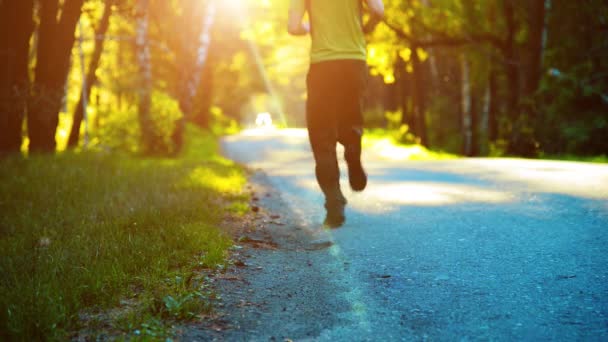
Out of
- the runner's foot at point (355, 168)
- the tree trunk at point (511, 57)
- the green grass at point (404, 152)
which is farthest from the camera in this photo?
the tree trunk at point (511, 57)

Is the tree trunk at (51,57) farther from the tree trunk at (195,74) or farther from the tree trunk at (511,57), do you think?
the tree trunk at (511,57)

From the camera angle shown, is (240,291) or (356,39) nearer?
(240,291)

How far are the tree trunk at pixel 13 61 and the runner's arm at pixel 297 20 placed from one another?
5.97 meters

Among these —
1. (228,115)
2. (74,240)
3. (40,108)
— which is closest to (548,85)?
(40,108)

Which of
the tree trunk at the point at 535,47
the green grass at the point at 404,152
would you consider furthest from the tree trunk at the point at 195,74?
the tree trunk at the point at 535,47

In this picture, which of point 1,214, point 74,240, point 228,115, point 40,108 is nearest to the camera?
point 74,240

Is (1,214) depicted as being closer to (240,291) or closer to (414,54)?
(240,291)

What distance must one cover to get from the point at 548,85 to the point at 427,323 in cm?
1605

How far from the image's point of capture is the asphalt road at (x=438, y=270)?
3123mm

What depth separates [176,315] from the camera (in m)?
3.23

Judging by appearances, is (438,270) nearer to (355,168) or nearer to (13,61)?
(355,168)

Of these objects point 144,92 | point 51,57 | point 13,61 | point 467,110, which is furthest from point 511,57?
point 13,61

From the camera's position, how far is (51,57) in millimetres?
11000

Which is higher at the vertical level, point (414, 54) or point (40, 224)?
point (414, 54)
